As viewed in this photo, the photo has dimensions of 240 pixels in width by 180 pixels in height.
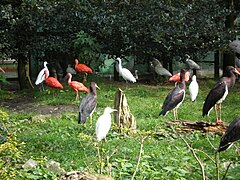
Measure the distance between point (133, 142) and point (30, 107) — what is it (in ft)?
14.6

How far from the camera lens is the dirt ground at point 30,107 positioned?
34.2 feet

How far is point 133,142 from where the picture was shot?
7.14 metres

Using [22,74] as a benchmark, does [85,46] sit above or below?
above

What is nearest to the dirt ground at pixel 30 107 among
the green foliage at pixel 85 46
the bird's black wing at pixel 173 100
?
the green foliage at pixel 85 46

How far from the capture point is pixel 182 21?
1367 centimetres

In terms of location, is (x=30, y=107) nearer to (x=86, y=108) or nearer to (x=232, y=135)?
(x=86, y=108)

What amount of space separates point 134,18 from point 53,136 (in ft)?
23.4

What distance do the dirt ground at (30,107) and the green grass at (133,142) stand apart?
25cm

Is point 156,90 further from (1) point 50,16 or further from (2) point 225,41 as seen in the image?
(1) point 50,16

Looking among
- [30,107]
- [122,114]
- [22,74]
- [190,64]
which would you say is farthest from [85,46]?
[122,114]

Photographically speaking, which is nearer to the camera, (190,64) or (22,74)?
(22,74)

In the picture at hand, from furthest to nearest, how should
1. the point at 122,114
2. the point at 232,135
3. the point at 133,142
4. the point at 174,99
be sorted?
1. the point at 174,99
2. the point at 122,114
3. the point at 133,142
4. the point at 232,135

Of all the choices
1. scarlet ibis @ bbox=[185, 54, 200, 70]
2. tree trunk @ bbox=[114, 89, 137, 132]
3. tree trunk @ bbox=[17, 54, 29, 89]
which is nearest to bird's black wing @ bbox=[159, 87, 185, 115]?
tree trunk @ bbox=[114, 89, 137, 132]

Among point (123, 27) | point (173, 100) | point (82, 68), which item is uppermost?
point (123, 27)
